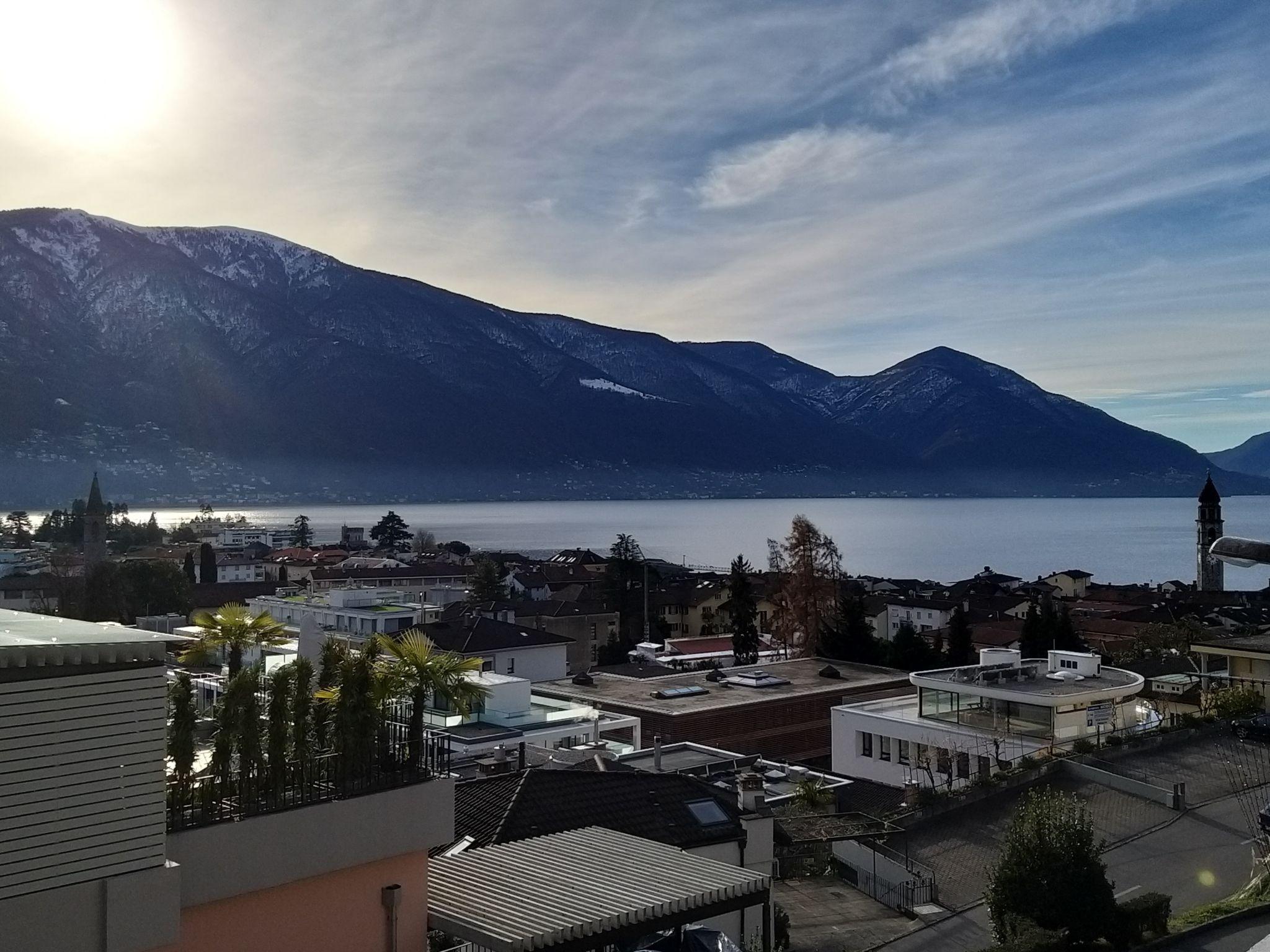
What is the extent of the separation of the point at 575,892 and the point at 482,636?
31.2 meters

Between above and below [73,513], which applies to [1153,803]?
below

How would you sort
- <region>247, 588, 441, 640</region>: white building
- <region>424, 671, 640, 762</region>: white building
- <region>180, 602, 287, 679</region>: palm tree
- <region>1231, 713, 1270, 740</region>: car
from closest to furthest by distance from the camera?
<region>180, 602, 287, 679</region>: palm tree < <region>424, 671, 640, 762</region>: white building < <region>1231, 713, 1270, 740</region>: car < <region>247, 588, 441, 640</region>: white building

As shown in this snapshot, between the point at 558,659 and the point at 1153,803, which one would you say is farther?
the point at 558,659

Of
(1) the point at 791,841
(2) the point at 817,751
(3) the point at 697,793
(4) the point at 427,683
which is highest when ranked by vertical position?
(4) the point at 427,683

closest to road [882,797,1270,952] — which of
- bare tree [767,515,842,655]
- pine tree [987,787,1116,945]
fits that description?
pine tree [987,787,1116,945]

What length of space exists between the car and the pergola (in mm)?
21727

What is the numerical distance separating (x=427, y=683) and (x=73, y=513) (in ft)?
430

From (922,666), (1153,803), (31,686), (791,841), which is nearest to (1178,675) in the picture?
(922,666)

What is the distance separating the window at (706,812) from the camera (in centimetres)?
1498

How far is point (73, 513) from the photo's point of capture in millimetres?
124062

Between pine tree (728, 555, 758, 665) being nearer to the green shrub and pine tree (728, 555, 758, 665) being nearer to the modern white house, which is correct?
the modern white house

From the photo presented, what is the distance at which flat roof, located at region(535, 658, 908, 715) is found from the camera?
3388 cm

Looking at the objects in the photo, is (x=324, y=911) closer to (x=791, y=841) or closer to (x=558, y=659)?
(x=791, y=841)

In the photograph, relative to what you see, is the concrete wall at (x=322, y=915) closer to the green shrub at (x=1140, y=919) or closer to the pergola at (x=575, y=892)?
the pergola at (x=575, y=892)
